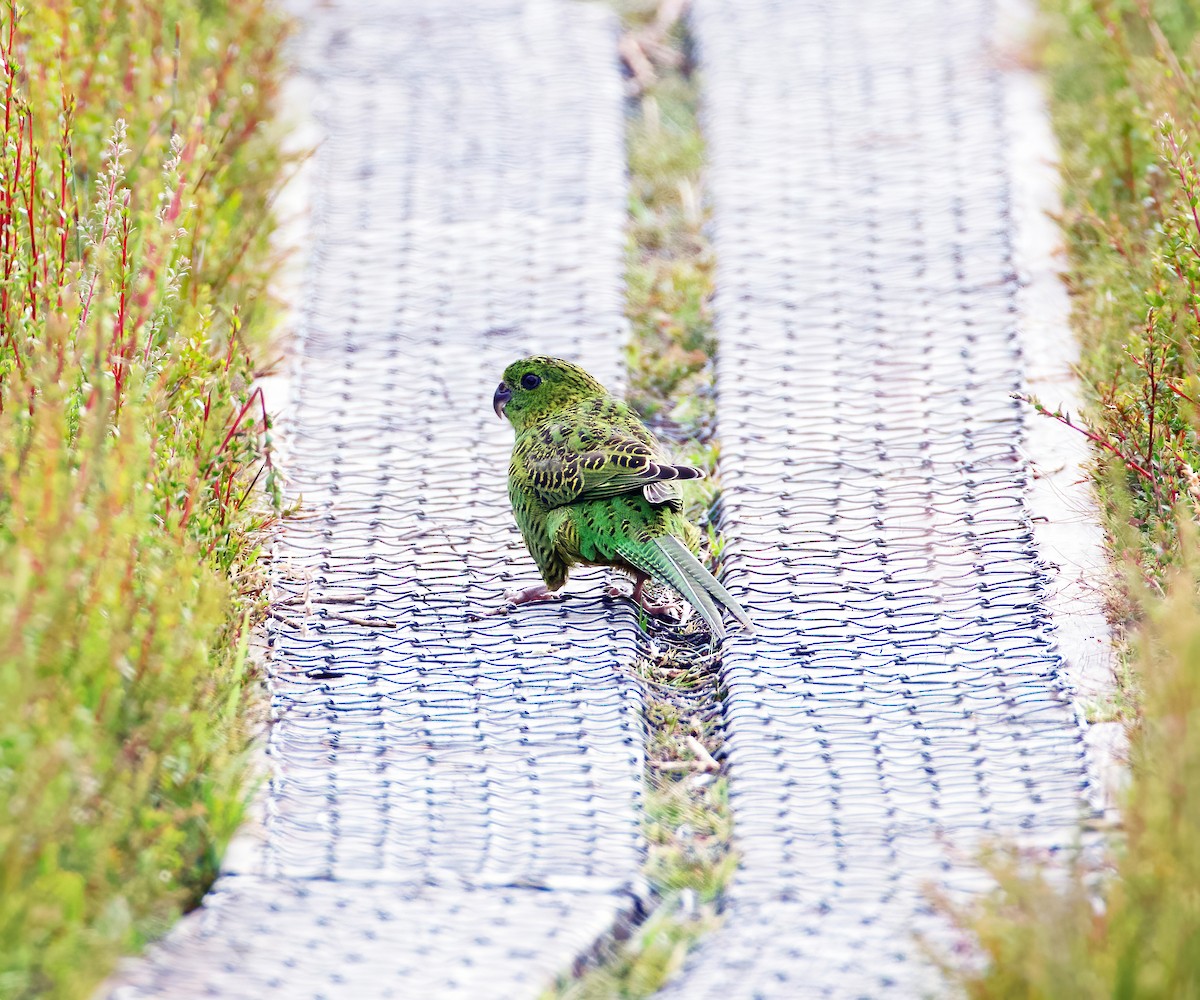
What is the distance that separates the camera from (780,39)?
836 cm

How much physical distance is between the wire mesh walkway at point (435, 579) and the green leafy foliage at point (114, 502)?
0.19 m

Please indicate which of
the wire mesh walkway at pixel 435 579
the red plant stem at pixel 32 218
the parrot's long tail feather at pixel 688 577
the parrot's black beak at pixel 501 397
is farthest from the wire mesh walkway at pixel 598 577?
the red plant stem at pixel 32 218

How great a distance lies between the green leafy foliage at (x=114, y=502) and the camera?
124 inches

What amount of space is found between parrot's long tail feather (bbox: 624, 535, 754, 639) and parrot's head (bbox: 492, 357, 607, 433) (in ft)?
2.28

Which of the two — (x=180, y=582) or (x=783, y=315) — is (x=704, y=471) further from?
(x=180, y=582)

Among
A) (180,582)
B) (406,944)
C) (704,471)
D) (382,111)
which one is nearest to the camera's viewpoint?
(406,944)

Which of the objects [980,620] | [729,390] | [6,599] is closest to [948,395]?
[729,390]

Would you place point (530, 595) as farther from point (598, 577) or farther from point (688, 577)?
point (688, 577)

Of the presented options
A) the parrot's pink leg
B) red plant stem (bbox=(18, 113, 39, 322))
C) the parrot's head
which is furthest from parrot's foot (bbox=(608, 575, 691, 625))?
red plant stem (bbox=(18, 113, 39, 322))

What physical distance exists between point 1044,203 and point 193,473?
399 cm

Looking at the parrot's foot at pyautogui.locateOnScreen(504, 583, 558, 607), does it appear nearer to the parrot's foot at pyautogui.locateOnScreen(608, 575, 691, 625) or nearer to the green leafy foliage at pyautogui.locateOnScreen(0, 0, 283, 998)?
the parrot's foot at pyautogui.locateOnScreen(608, 575, 691, 625)

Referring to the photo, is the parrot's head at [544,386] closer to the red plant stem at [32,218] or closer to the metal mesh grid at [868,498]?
the metal mesh grid at [868,498]

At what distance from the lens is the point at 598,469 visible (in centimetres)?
470

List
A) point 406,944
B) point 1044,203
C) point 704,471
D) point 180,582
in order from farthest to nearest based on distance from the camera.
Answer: point 1044,203, point 704,471, point 180,582, point 406,944
